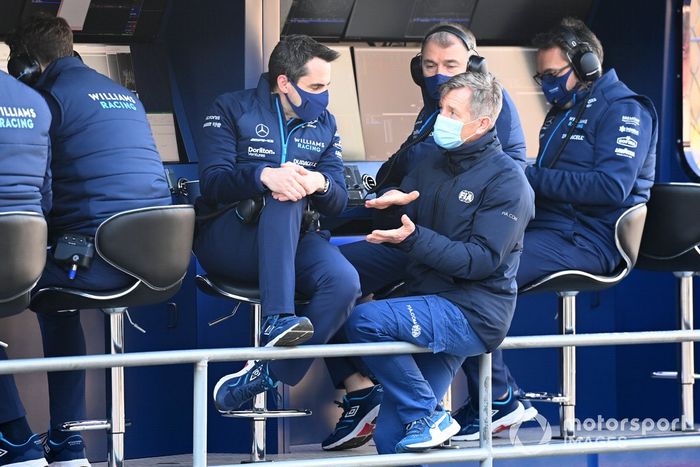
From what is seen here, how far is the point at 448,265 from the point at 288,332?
1.63ft

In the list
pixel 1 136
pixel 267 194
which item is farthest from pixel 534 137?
pixel 1 136

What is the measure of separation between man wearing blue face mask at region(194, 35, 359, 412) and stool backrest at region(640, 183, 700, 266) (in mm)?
1225

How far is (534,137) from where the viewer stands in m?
5.84

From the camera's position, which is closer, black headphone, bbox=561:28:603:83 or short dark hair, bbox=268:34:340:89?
short dark hair, bbox=268:34:340:89

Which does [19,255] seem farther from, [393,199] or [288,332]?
[393,199]

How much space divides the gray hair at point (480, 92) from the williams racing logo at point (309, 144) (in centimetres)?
52

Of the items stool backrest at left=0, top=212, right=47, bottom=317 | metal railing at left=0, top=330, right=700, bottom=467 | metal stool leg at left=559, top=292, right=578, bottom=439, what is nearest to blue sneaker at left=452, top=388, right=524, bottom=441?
metal stool leg at left=559, top=292, right=578, bottom=439

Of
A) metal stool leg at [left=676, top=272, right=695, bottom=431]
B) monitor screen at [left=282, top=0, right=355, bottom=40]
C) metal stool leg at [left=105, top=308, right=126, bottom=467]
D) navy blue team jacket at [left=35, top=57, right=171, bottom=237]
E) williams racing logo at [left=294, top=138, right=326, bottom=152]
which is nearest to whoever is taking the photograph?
navy blue team jacket at [left=35, top=57, right=171, bottom=237]

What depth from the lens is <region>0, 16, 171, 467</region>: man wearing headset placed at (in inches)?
165

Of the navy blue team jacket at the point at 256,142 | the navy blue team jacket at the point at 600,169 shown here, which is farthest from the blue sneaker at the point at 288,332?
the navy blue team jacket at the point at 600,169

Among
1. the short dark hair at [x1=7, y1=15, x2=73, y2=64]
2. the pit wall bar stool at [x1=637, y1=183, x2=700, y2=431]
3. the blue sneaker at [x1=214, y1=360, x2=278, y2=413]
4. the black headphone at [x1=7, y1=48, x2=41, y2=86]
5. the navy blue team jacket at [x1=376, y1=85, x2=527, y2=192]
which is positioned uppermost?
the short dark hair at [x1=7, y1=15, x2=73, y2=64]

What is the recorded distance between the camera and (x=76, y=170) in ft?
13.8

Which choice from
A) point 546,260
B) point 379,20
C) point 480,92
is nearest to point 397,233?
point 480,92

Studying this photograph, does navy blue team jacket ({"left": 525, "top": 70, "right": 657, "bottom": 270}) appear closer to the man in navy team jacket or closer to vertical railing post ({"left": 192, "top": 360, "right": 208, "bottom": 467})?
the man in navy team jacket
